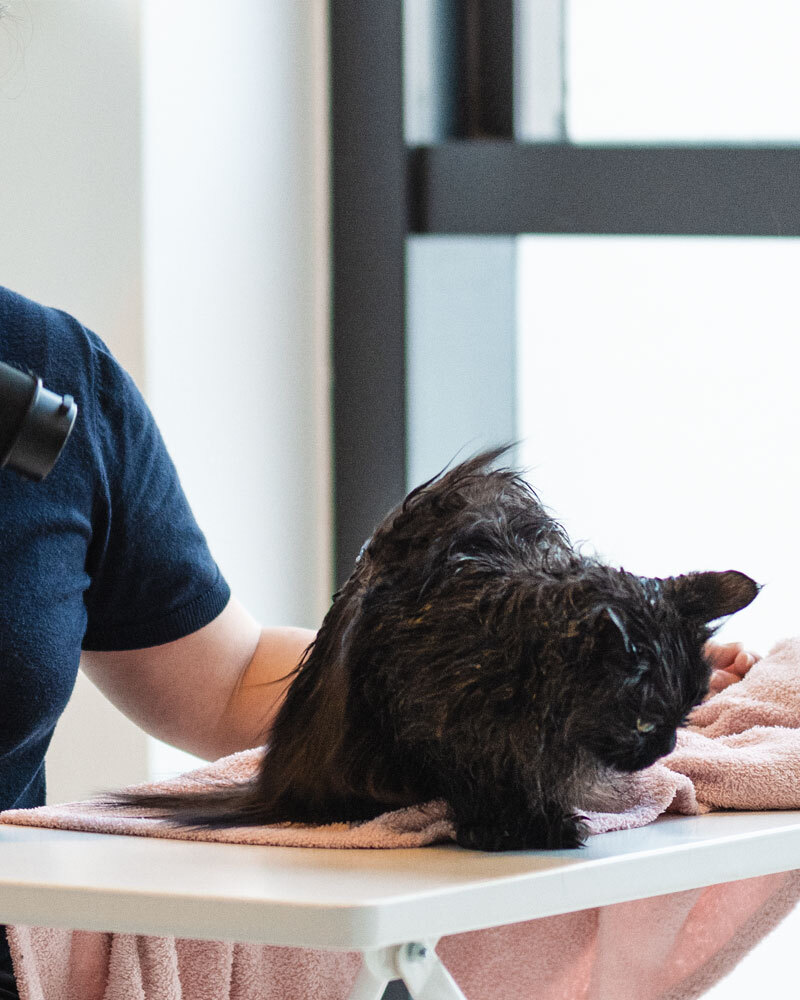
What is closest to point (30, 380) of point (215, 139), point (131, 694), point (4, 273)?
point (131, 694)

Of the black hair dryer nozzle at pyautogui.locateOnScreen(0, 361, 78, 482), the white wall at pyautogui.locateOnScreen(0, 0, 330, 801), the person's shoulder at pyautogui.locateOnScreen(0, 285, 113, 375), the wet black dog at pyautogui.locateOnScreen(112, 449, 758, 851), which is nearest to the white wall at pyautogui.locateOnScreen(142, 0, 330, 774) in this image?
the white wall at pyautogui.locateOnScreen(0, 0, 330, 801)

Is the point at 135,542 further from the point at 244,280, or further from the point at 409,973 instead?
the point at 244,280

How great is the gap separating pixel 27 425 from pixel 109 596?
0.55 meters

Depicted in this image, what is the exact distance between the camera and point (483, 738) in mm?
580

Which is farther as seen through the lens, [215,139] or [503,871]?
[215,139]

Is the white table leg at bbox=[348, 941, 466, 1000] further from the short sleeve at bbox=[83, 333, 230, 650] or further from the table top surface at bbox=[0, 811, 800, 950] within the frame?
the short sleeve at bbox=[83, 333, 230, 650]

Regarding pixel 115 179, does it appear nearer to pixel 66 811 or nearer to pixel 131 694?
pixel 131 694

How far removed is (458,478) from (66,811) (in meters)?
0.30

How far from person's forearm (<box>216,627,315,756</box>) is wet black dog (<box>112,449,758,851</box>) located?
0.34 meters

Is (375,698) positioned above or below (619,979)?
above

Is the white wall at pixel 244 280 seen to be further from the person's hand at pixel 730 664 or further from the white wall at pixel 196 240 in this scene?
the person's hand at pixel 730 664

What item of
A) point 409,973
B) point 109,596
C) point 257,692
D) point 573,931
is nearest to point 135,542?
point 109,596

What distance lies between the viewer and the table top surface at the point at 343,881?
479 millimetres

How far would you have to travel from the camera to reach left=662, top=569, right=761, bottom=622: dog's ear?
2.04 feet
